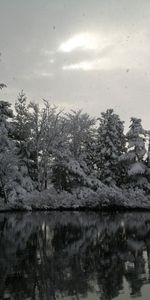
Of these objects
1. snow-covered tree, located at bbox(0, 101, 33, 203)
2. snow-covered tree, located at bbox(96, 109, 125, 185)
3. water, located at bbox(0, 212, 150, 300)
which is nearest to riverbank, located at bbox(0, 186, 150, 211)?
snow-covered tree, located at bbox(0, 101, 33, 203)

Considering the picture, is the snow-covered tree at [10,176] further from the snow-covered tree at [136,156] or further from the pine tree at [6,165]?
the snow-covered tree at [136,156]

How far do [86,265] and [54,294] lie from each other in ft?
10.4

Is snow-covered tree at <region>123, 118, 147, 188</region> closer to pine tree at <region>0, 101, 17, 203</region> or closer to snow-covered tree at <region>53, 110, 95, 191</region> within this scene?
snow-covered tree at <region>53, 110, 95, 191</region>

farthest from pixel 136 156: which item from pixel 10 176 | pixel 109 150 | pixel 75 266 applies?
pixel 75 266

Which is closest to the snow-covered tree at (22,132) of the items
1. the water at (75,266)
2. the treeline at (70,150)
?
the treeline at (70,150)

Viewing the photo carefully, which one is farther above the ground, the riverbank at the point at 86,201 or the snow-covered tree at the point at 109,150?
the snow-covered tree at the point at 109,150

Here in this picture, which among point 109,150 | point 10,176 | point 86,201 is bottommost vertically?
point 86,201

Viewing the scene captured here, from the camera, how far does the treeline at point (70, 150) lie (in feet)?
143

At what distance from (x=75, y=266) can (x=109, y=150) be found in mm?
38213

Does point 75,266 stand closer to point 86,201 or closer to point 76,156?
point 86,201

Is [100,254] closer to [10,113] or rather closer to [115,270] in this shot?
[115,270]

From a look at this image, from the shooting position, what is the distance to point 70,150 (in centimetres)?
5181

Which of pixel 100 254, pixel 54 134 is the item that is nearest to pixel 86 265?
pixel 100 254

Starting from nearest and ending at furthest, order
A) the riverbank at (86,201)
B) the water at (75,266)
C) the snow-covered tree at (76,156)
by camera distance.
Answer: the water at (75,266) < the riverbank at (86,201) < the snow-covered tree at (76,156)
